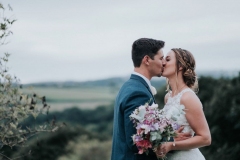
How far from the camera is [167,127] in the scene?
15.3 ft

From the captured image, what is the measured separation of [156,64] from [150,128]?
3.06 ft

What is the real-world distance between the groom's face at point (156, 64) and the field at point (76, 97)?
42317mm

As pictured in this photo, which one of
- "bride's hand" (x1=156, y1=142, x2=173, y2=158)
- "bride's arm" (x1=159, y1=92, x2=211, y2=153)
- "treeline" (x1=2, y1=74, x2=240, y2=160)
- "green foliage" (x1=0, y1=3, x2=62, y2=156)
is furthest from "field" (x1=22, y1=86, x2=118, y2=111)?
"bride's hand" (x1=156, y1=142, x2=173, y2=158)

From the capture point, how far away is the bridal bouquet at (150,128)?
4.61 meters

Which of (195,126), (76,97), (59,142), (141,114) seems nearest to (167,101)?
(195,126)

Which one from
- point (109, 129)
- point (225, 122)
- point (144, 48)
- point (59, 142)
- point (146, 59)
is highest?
point (144, 48)

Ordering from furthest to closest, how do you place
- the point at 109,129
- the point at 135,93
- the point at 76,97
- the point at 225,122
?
the point at 76,97, the point at 109,129, the point at 225,122, the point at 135,93

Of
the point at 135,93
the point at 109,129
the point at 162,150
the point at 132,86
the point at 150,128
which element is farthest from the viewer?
the point at 109,129

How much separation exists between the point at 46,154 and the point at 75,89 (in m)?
34.6

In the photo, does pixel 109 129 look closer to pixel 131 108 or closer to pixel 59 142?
pixel 59 142

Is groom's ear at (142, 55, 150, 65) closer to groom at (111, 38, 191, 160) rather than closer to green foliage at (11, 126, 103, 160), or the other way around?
groom at (111, 38, 191, 160)

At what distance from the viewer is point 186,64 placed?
5578 mm

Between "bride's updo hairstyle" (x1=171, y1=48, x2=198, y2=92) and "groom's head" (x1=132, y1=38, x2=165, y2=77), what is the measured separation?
338 mm

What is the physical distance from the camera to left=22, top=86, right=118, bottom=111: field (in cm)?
5431
